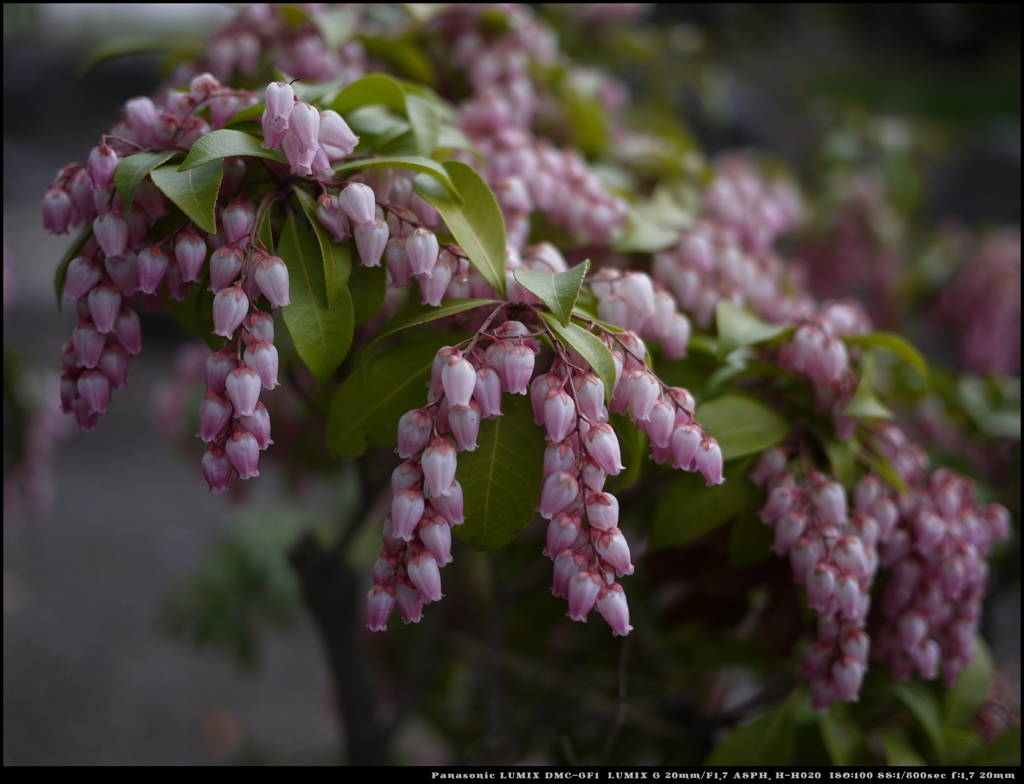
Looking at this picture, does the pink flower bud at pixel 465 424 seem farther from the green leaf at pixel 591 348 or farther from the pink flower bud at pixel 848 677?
the pink flower bud at pixel 848 677

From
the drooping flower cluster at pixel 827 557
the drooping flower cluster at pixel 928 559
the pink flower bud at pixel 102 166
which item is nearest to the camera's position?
the pink flower bud at pixel 102 166

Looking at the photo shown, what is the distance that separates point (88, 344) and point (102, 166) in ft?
0.61

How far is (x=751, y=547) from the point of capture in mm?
1066

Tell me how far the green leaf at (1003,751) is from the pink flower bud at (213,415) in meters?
1.15

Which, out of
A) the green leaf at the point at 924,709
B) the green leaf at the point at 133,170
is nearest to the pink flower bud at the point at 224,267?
the green leaf at the point at 133,170

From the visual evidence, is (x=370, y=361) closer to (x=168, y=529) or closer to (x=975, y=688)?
(x=975, y=688)

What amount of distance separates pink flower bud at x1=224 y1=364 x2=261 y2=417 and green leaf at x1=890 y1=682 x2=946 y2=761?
1019mm

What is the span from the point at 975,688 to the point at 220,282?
1231 mm

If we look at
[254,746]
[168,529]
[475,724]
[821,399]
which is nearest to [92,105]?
[168,529]

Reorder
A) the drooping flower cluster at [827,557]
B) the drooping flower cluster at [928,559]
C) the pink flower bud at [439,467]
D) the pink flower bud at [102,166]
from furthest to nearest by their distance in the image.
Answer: the drooping flower cluster at [928,559] → the drooping flower cluster at [827,557] → the pink flower bud at [102,166] → the pink flower bud at [439,467]

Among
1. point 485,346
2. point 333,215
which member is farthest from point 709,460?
point 333,215

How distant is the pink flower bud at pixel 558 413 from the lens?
2.42 feet

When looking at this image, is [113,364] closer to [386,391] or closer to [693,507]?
[386,391]

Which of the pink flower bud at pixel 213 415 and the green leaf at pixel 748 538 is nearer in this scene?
the pink flower bud at pixel 213 415
